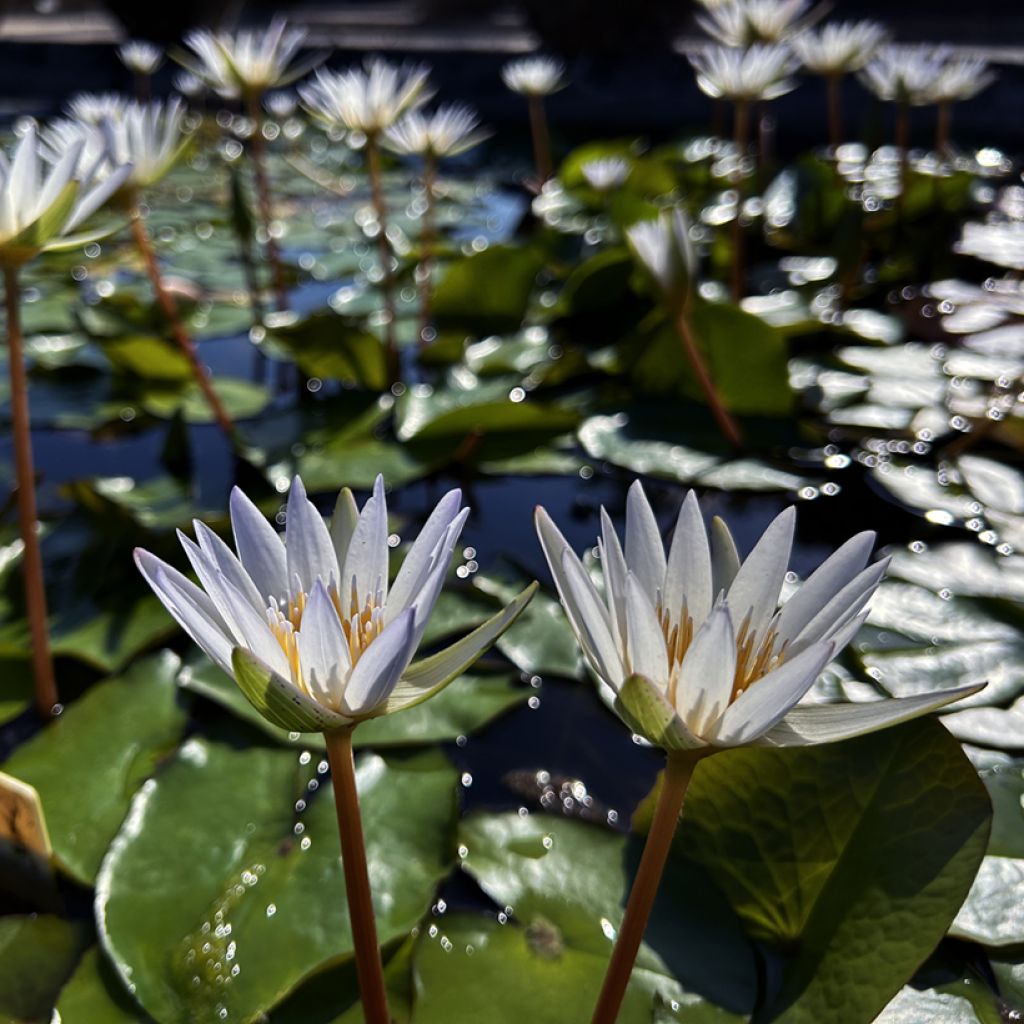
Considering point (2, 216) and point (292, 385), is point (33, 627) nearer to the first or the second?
point (2, 216)

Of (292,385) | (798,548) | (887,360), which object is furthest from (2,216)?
(887,360)

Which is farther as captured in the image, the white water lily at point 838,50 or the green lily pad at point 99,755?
the white water lily at point 838,50

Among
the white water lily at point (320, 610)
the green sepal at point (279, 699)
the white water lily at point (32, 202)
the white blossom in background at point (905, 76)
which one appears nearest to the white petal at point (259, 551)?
the white water lily at point (320, 610)

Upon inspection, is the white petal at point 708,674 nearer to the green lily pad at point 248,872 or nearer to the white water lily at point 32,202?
the green lily pad at point 248,872

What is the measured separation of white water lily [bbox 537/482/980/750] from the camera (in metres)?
0.46

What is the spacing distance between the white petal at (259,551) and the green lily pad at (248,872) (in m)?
0.33

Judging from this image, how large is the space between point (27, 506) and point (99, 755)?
276 millimetres

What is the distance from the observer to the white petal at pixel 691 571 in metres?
0.56

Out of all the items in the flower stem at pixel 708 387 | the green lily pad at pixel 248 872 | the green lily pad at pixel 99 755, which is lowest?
the green lily pad at pixel 248 872

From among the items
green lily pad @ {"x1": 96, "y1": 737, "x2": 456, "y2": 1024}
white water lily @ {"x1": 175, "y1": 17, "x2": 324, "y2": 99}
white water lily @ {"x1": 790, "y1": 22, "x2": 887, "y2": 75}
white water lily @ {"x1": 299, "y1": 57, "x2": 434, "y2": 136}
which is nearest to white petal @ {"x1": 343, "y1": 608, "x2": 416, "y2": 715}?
green lily pad @ {"x1": 96, "y1": 737, "x2": 456, "y2": 1024}

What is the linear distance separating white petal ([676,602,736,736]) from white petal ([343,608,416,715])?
145 millimetres

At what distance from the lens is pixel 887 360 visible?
70.2 inches

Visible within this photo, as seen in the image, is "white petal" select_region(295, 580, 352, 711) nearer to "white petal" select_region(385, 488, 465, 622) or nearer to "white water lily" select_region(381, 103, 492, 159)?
"white petal" select_region(385, 488, 465, 622)

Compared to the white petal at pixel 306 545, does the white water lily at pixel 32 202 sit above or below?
above
